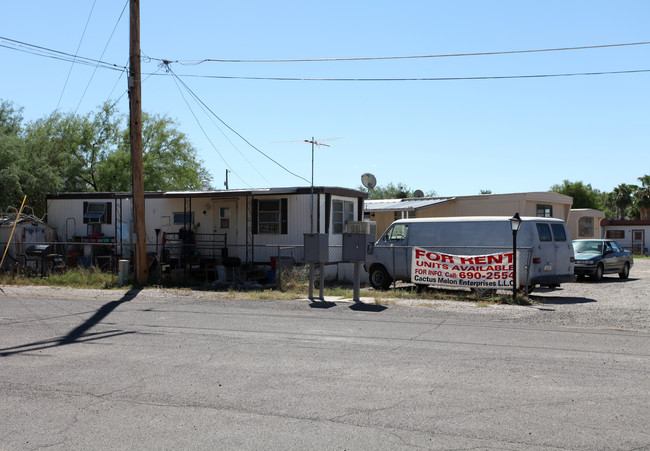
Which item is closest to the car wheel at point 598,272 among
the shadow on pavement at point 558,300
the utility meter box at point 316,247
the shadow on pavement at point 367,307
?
the shadow on pavement at point 558,300

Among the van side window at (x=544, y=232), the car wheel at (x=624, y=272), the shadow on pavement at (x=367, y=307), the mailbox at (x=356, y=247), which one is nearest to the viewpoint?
the shadow on pavement at (x=367, y=307)

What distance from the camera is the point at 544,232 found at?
606 inches

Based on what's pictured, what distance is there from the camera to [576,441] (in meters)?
4.79

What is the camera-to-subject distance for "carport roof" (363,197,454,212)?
26859mm

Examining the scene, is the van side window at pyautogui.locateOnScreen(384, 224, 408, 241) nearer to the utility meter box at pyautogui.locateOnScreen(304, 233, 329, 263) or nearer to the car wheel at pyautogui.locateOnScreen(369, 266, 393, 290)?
the car wheel at pyautogui.locateOnScreen(369, 266, 393, 290)

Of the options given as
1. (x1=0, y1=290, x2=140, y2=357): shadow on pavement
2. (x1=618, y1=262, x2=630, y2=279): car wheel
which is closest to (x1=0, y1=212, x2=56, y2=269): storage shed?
(x1=0, y1=290, x2=140, y2=357): shadow on pavement

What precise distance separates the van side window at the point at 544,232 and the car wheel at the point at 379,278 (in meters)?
4.26

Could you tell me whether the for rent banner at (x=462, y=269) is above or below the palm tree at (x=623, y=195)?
below

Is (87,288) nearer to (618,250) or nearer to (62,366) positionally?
(62,366)

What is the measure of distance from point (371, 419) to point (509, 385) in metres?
1.91

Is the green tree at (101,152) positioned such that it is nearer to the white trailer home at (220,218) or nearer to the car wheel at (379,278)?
the white trailer home at (220,218)

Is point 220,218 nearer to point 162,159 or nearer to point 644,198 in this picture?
point 162,159

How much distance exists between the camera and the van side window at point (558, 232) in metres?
15.7

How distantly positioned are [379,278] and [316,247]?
3.91 meters
